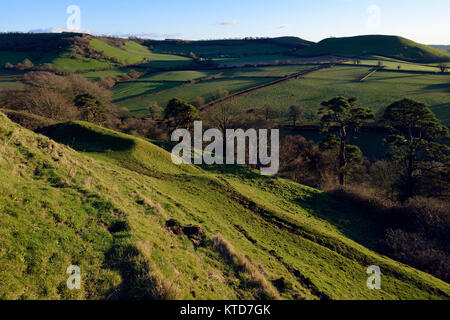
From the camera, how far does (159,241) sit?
42.5ft

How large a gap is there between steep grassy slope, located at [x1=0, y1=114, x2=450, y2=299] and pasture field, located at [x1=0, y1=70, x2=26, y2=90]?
100.0 m

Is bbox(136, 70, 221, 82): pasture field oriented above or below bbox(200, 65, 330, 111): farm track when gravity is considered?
above

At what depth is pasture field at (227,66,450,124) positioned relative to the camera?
268ft

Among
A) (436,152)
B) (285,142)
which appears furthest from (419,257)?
(285,142)

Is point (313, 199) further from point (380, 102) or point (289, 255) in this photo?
point (380, 102)

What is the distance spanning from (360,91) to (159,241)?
105 meters

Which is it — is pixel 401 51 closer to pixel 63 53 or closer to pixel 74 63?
pixel 74 63

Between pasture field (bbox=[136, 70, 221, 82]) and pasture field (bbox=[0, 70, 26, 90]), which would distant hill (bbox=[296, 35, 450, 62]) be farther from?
pasture field (bbox=[0, 70, 26, 90])

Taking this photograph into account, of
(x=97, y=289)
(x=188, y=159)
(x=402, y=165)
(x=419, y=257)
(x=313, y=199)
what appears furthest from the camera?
(x=402, y=165)

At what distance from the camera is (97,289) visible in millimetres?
9258

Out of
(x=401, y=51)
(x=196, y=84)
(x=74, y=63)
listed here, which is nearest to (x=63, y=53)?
(x=74, y=63)

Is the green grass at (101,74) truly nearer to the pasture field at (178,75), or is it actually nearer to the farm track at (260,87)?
the pasture field at (178,75)

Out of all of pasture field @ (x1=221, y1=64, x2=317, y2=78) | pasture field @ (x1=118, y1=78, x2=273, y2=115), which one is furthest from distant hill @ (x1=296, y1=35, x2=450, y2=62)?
pasture field @ (x1=118, y1=78, x2=273, y2=115)

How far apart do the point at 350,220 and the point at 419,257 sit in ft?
23.7
